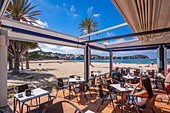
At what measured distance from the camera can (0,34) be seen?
2.94m

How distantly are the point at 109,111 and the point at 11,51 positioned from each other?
12164 mm

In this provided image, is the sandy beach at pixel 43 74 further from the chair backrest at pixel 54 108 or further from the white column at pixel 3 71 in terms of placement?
the chair backrest at pixel 54 108

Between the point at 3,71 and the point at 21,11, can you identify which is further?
the point at 21,11

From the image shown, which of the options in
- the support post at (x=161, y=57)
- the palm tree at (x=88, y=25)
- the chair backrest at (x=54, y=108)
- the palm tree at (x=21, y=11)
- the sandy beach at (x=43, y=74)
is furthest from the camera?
the palm tree at (x=88, y=25)

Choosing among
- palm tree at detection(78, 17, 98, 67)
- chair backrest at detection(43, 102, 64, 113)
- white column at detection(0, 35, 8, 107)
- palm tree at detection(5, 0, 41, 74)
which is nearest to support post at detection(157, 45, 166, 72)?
chair backrest at detection(43, 102, 64, 113)

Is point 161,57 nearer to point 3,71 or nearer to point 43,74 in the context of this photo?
point 3,71

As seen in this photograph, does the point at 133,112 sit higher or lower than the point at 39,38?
lower

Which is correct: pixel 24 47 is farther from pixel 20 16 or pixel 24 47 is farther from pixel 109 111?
pixel 109 111

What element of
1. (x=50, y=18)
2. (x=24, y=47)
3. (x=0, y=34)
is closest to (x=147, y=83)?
(x=0, y=34)

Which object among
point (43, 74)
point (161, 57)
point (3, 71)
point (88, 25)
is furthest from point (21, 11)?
point (161, 57)

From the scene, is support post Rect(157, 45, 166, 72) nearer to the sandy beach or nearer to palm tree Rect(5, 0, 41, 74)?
the sandy beach

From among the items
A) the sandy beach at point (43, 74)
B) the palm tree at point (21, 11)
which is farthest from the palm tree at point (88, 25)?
the palm tree at point (21, 11)

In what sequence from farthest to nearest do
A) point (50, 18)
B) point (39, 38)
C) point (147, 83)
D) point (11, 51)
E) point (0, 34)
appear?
1. point (11, 51)
2. point (50, 18)
3. point (39, 38)
4. point (0, 34)
5. point (147, 83)

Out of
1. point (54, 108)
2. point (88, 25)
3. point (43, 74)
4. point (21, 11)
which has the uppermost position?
point (88, 25)
